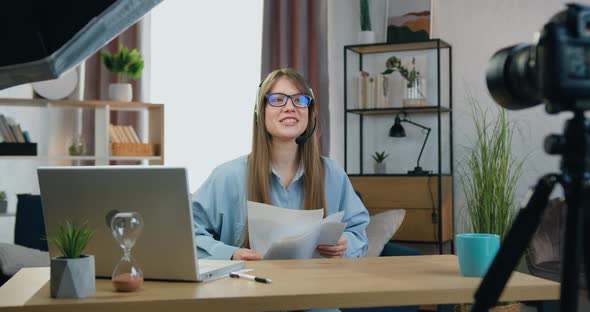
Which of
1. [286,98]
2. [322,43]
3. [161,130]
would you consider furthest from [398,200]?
[286,98]

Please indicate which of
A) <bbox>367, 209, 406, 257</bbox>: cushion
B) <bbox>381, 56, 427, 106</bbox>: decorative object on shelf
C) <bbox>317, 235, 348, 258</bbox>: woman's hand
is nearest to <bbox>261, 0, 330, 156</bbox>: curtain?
<bbox>381, 56, 427, 106</bbox>: decorative object on shelf

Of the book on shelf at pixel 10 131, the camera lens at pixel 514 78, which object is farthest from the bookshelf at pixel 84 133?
the camera lens at pixel 514 78

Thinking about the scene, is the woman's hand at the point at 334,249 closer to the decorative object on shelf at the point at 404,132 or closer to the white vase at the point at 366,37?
the decorative object on shelf at the point at 404,132

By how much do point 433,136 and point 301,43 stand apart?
1140mm

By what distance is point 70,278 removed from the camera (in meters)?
1.38

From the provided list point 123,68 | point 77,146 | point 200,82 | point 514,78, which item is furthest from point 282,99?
point 200,82

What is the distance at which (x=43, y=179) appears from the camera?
5.16ft

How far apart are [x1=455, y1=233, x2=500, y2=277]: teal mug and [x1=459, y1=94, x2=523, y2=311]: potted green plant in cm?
241

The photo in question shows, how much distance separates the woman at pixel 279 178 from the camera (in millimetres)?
2340

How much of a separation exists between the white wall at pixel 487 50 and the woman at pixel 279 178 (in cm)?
266

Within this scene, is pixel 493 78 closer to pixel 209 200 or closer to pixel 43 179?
pixel 43 179

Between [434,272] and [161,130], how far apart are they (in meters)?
3.34

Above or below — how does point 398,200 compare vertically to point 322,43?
below

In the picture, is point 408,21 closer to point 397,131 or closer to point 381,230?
point 397,131
